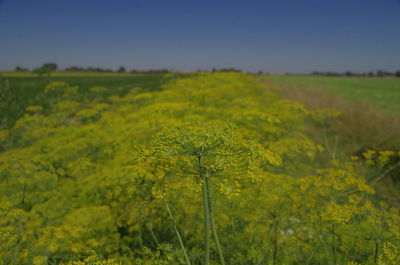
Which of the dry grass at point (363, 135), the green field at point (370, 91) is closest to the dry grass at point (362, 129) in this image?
the dry grass at point (363, 135)

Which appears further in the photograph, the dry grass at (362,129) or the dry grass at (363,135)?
the dry grass at (362,129)

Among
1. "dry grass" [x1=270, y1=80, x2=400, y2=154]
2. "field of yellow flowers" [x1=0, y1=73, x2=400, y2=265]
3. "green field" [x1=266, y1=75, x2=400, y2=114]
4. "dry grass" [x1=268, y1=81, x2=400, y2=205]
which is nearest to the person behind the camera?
"field of yellow flowers" [x1=0, y1=73, x2=400, y2=265]

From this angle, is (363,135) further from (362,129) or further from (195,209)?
(195,209)

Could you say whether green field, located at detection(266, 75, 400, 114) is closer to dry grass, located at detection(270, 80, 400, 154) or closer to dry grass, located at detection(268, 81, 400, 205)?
dry grass, located at detection(270, 80, 400, 154)

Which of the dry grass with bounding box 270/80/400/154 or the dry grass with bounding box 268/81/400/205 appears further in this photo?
the dry grass with bounding box 270/80/400/154

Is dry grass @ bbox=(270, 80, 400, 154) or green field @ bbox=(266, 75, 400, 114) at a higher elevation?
green field @ bbox=(266, 75, 400, 114)

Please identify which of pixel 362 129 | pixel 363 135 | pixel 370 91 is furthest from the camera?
pixel 370 91

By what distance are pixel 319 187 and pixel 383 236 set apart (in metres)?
1.00

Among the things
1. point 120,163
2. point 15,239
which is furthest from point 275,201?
point 15,239


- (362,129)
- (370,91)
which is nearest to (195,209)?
(362,129)

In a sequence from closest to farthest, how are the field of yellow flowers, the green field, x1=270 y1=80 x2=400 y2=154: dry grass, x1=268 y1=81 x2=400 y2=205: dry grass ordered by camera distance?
the field of yellow flowers, x1=268 y1=81 x2=400 y2=205: dry grass, x1=270 y1=80 x2=400 y2=154: dry grass, the green field

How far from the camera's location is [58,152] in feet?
18.9

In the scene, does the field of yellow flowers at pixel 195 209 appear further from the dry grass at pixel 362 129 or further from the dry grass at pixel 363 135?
the dry grass at pixel 362 129

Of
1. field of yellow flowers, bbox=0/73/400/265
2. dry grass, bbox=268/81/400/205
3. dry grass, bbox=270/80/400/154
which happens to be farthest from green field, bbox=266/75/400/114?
field of yellow flowers, bbox=0/73/400/265
